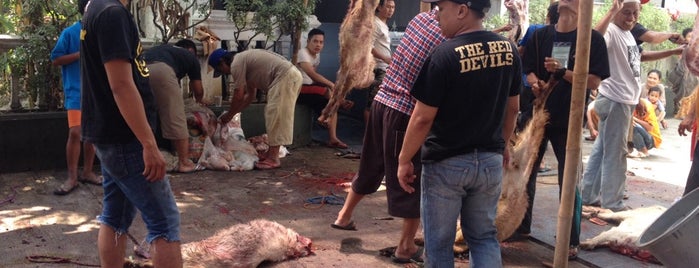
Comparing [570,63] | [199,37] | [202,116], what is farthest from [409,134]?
[199,37]

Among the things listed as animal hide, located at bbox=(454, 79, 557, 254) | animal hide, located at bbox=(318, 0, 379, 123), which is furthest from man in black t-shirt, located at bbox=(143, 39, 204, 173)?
animal hide, located at bbox=(454, 79, 557, 254)

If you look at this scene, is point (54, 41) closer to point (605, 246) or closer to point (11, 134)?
point (11, 134)

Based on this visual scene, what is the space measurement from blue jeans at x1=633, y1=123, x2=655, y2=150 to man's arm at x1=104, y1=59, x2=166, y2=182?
785 cm

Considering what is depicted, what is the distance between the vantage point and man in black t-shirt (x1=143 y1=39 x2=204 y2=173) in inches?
258

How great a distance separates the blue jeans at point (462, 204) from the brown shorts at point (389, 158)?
0.86 metres

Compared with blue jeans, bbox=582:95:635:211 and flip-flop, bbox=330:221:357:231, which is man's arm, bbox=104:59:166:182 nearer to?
flip-flop, bbox=330:221:357:231

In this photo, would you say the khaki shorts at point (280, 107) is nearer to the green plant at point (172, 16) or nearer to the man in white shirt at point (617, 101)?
the green plant at point (172, 16)

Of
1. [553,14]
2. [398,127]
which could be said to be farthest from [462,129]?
[553,14]

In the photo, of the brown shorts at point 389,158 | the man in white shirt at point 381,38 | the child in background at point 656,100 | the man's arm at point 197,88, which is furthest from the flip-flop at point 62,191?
the child in background at point 656,100

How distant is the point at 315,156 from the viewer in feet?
26.8

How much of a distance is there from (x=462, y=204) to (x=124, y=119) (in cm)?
178

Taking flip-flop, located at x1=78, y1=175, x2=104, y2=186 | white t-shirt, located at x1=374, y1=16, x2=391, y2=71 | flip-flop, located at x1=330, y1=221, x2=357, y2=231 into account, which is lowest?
flip-flop, located at x1=330, y1=221, x2=357, y2=231

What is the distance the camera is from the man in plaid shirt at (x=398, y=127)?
4.20 m

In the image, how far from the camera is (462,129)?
3314 mm
